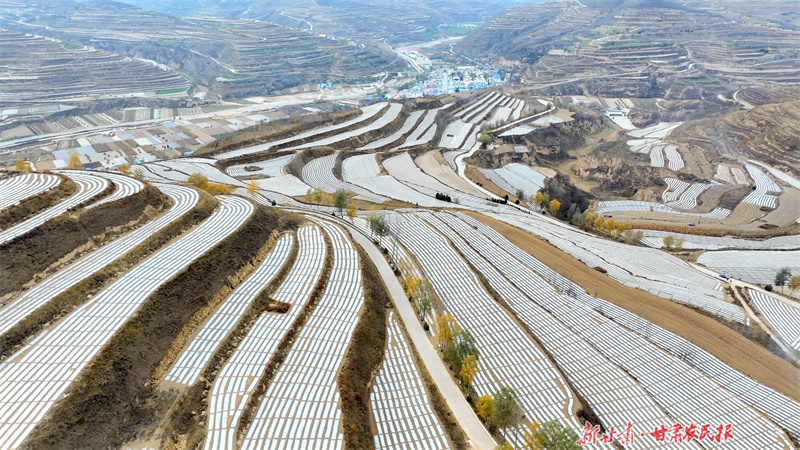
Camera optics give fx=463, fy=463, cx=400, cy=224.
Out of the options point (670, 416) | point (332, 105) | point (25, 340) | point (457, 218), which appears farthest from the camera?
point (332, 105)

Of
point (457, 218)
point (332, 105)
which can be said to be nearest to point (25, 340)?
point (457, 218)

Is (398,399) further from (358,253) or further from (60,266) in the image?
(60,266)

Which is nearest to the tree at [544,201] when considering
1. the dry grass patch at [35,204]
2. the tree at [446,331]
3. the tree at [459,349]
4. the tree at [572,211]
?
the tree at [572,211]

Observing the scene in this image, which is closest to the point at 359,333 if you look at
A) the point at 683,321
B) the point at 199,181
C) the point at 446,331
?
the point at 446,331

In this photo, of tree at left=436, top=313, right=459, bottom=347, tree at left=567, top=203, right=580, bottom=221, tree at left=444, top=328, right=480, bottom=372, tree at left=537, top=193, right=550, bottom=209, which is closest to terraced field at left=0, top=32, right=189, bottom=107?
tree at left=537, top=193, right=550, bottom=209

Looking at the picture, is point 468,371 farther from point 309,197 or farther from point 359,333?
point 309,197

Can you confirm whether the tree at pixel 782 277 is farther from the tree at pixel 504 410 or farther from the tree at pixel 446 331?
the tree at pixel 504 410

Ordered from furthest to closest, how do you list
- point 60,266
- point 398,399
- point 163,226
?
point 163,226 → point 60,266 → point 398,399
